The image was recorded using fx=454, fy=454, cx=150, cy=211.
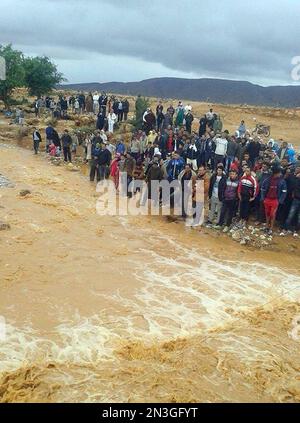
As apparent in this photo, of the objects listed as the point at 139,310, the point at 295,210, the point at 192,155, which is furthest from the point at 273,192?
the point at 139,310

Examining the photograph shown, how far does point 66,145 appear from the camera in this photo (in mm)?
16922

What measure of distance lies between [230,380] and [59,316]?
110 inches

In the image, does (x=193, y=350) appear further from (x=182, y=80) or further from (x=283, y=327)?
(x=182, y=80)

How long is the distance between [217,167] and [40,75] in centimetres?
1982

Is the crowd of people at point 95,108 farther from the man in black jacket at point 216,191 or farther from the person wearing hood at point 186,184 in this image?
the man in black jacket at point 216,191

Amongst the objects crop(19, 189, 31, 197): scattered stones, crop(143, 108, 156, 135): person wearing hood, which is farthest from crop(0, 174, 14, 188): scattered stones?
crop(143, 108, 156, 135): person wearing hood

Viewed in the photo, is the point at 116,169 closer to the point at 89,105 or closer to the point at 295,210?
the point at 295,210

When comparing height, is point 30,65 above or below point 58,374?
above

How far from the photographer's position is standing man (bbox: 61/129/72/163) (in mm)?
16750

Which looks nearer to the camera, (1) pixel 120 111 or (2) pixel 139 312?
(2) pixel 139 312

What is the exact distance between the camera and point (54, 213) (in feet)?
38.4

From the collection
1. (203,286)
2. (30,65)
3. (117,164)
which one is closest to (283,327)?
(203,286)

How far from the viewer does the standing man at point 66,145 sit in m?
16.8

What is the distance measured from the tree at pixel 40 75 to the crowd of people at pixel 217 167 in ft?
35.6
